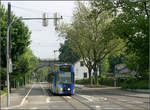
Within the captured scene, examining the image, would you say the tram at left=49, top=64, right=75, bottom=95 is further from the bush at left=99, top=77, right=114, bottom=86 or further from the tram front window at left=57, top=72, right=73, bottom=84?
the bush at left=99, top=77, right=114, bottom=86

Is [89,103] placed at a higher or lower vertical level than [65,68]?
lower

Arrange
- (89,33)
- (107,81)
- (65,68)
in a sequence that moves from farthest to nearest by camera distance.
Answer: (107,81) → (89,33) → (65,68)

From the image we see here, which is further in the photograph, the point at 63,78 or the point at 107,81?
the point at 107,81

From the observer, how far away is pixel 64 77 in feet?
98.6

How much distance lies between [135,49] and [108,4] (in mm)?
6349

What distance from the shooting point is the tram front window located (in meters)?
29.9

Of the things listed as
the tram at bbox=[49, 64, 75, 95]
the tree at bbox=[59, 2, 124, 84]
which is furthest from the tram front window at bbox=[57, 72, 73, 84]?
the tree at bbox=[59, 2, 124, 84]

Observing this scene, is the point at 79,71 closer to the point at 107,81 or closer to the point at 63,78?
the point at 107,81

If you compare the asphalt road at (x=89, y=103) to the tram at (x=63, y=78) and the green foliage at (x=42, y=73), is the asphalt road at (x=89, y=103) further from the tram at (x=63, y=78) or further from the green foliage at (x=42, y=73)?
the green foliage at (x=42, y=73)

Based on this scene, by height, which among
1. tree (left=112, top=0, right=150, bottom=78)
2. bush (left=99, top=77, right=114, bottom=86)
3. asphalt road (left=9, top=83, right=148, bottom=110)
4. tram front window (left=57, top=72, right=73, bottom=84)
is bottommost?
asphalt road (left=9, top=83, right=148, bottom=110)

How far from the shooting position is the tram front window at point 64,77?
29938 millimetres

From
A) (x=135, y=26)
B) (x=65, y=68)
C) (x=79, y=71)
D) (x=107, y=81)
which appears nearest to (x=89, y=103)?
(x=65, y=68)

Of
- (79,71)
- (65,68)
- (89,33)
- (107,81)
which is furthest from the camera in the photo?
(79,71)

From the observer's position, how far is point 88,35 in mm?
50312
